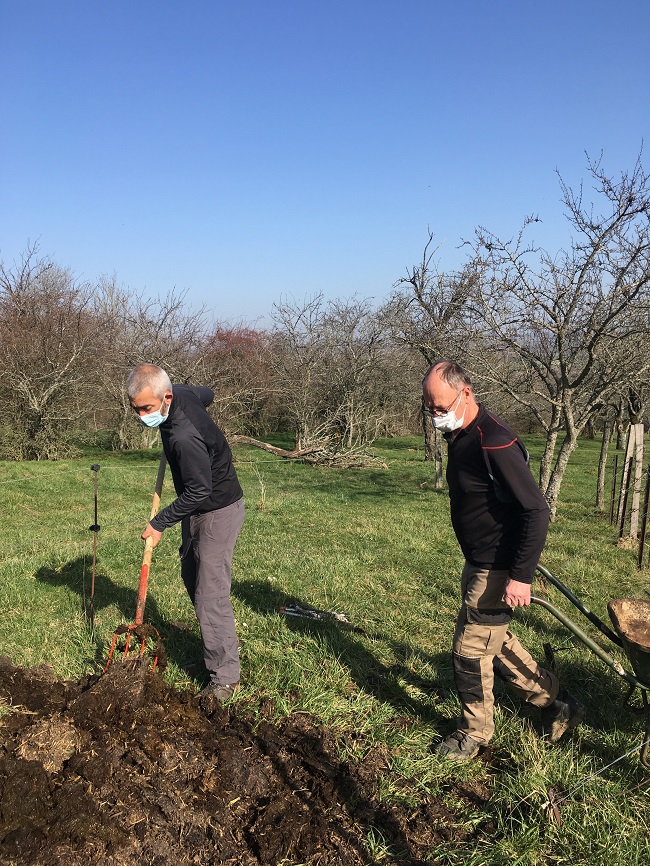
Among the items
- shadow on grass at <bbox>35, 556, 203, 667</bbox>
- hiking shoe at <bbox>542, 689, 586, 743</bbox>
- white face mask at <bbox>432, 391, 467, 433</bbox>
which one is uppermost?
white face mask at <bbox>432, 391, 467, 433</bbox>

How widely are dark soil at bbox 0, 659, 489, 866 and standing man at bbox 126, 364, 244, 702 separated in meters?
0.34

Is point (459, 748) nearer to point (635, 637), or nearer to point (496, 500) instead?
point (635, 637)

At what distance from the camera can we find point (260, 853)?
7.97ft

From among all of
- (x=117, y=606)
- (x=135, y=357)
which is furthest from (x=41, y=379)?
(x=117, y=606)

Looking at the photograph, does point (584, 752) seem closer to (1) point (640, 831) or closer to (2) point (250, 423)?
(1) point (640, 831)

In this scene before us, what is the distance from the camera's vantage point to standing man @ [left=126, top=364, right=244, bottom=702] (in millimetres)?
3234

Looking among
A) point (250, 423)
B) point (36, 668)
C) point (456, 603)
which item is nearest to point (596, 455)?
point (250, 423)

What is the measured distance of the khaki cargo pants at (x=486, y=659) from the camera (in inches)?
116

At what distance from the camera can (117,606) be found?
16.1ft

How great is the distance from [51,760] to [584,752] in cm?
271

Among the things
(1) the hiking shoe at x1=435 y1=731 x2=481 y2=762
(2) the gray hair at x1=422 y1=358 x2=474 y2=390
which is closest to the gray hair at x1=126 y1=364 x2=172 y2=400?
(2) the gray hair at x1=422 y1=358 x2=474 y2=390

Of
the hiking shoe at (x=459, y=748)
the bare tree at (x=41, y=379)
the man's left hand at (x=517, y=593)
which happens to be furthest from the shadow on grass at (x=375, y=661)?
the bare tree at (x=41, y=379)

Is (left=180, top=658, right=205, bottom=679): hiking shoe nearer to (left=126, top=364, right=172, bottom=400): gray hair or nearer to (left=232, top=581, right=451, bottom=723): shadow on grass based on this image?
(left=232, top=581, right=451, bottom=723): shadow on grass

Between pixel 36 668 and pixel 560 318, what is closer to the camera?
pixel 36 668
